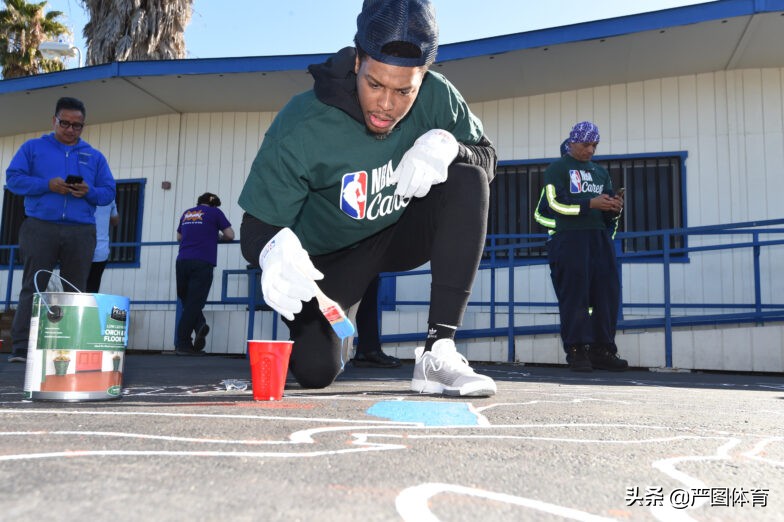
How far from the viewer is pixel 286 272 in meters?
2.27

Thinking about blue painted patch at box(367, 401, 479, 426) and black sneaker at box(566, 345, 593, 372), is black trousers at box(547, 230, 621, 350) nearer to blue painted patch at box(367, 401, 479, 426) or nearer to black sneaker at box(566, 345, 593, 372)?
Result: black sneaker at box(566, 345, 593, 372)

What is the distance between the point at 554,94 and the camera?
8609 millimetres

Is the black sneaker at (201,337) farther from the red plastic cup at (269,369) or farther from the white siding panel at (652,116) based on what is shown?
the white siding panel at (652,116)

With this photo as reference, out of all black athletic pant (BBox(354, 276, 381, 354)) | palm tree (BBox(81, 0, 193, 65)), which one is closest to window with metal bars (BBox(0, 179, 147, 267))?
palm tree (BBox(81, 0, 193, 65))

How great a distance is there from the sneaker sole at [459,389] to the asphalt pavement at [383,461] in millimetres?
127

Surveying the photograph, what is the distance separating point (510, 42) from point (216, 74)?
145 inches

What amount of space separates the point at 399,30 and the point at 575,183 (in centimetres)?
304

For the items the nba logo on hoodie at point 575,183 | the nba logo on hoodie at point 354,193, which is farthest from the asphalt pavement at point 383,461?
the nba logo on hoodie at point 575,183

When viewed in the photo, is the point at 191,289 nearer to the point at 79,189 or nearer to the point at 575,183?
the point at 79,189

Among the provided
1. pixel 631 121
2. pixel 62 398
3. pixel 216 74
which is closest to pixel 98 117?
pixel 216 74

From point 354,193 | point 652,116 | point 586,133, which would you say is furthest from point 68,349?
point 652,116

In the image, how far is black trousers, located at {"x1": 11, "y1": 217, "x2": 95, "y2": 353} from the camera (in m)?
4.53

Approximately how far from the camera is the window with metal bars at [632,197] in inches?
314

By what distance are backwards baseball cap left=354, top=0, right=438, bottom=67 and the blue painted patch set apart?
3.76 ft
